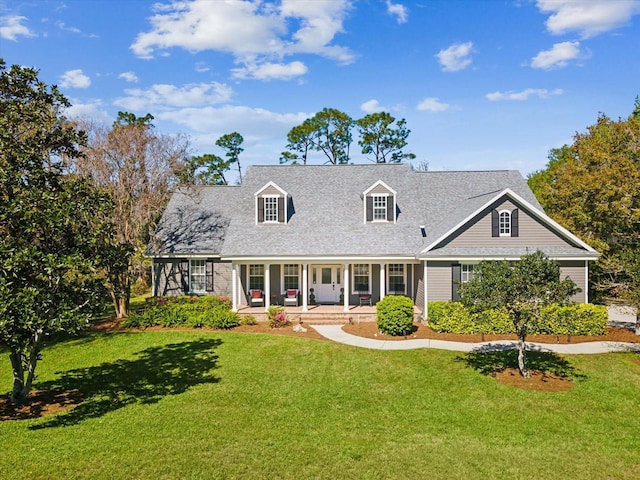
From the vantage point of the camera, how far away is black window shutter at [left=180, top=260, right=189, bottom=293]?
81.8ft

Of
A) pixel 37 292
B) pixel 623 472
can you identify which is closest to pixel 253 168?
pixel 37 292

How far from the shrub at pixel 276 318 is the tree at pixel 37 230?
970 cm

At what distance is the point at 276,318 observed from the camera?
796 inches

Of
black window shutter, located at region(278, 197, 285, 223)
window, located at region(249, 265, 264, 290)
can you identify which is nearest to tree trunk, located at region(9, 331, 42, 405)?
window, located at region(249, 265, 264, 290)

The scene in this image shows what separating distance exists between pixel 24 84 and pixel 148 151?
12026 millimetres

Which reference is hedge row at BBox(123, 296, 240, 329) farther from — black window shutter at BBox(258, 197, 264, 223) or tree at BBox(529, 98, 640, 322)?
tree at BBox(529, 98, 640, 322)

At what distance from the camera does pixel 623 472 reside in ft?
27.5

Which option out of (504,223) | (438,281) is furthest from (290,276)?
(504,223)

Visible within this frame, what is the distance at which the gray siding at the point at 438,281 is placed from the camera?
20.9 m

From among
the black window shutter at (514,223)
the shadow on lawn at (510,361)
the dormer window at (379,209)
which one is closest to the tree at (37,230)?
the shadow on lawn at (510,361)

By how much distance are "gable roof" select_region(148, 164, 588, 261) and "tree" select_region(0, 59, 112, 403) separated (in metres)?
11.6

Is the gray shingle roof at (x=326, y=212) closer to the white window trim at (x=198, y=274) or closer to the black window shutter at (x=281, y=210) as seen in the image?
the black window shutter at (x=281, y=210)

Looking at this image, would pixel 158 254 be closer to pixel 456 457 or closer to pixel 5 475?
pixel 5 475

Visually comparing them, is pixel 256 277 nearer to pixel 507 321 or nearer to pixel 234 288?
pixel 234 288
